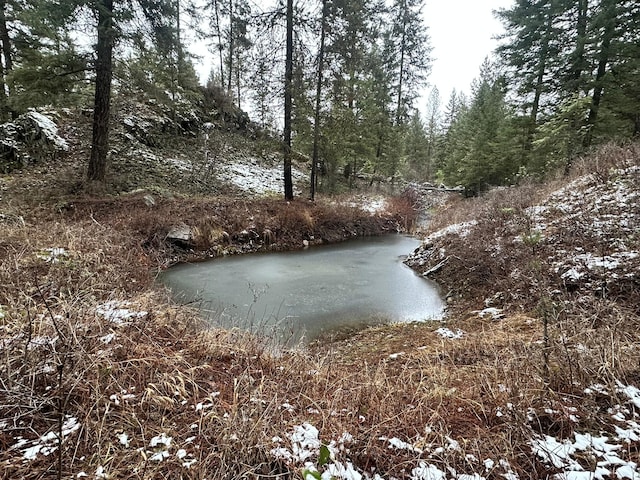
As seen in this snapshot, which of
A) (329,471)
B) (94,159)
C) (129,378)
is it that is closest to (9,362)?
(129,378)

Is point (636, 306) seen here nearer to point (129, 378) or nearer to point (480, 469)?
point (480, 469)

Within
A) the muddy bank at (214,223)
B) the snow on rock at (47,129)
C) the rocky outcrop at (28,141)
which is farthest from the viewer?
the snow on rock at (47,129)

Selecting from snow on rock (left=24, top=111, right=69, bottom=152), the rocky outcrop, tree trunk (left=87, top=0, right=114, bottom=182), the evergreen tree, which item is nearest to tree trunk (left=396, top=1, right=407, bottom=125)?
the evergreen tree

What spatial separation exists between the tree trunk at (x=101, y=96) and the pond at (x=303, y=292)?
405cm

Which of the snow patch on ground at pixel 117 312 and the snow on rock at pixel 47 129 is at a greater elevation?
the snow on rock at pixel 47 129

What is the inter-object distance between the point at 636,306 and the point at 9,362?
5255mm

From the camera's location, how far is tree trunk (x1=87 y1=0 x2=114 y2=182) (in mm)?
7567

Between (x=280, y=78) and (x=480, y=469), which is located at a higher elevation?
(x=280, y=78)

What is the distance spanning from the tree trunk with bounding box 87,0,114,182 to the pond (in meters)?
4.05

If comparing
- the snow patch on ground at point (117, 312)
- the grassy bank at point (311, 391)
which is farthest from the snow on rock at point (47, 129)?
the snow patch on ground at point (117, 312)

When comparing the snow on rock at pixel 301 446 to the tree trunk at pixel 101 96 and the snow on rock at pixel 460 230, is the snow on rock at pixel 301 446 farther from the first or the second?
the tree trunk at pixel 101 96

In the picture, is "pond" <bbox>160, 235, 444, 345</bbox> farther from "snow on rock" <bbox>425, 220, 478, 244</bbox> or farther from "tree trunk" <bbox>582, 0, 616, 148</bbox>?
"tree trunk" <bbox>582, 0, 616, 148</bbox>

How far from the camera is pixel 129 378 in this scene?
203 centimetres

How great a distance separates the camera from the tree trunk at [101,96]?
7.57 meters
